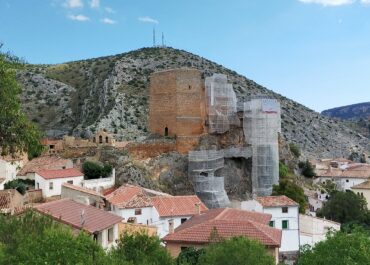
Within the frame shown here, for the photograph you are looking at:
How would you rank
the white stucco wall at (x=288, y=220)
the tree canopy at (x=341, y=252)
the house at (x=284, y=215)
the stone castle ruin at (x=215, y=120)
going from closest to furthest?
1. the tree canopy at (x=341, y=252)
2. the white stucco wall at (x=288, y=220)
3. the house at (x=284, y=215)
4. the stone castle ruin at (x=215, y=120)

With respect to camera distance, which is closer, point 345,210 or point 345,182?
point 345,210

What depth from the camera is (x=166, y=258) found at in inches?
777

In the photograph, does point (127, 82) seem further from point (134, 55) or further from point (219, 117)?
point (219, 117)

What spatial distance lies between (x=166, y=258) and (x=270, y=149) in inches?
1430

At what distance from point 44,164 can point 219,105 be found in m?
20.0

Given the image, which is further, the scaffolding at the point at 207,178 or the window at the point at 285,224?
the scaffolding at the point at 207,178

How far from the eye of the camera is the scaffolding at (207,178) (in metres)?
49.7

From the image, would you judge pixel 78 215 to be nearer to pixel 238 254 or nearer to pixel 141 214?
pixel 238 254

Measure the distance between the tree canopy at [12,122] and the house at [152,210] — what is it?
1839cm

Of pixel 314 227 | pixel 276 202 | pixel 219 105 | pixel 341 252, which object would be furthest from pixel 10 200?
pixel 219 105

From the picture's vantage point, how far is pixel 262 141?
5503cm

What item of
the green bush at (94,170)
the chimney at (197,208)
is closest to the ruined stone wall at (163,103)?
the green bush at (94,170)

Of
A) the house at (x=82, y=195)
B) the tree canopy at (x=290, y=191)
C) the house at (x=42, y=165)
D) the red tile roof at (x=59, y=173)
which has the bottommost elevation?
the tree canopy at (x=290, y=191)

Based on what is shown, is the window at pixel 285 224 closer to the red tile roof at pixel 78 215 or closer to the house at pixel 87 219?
the house at pixel 87 219
